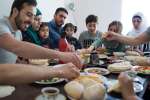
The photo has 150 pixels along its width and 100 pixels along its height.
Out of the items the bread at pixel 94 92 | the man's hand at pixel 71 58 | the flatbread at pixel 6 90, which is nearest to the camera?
the bread at pixel 94 92

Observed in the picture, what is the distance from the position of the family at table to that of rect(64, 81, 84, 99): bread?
94 millimetres

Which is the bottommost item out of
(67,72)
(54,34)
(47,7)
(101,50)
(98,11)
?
(67,72)

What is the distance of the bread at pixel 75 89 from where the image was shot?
1187mm

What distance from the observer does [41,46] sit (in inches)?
95.7

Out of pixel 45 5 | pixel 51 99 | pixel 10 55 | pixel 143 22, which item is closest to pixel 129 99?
pixel 51 99

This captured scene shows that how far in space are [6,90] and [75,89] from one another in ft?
1.28

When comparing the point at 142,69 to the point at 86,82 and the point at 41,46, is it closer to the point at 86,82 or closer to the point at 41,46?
the point at 86,82

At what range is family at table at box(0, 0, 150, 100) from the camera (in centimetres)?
120

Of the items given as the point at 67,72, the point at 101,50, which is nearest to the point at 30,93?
the point at 67,72

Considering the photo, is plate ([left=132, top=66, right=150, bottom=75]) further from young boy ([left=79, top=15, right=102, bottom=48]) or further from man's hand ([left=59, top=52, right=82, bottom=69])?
young boy ([left=79, top=15, right=102, bottom=48])

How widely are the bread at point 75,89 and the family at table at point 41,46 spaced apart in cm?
9

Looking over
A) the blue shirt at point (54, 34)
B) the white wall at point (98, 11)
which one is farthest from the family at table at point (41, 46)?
the white wall at point (98, 11)

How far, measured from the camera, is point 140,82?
1.62 meters

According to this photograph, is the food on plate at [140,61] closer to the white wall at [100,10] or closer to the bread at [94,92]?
the bread at [94,92]
